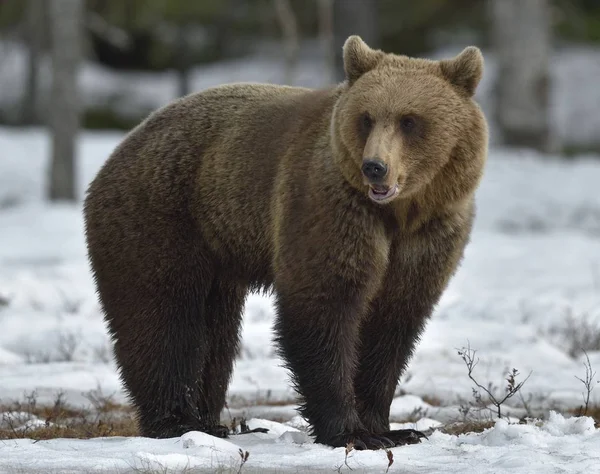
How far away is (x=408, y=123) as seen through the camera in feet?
17.0

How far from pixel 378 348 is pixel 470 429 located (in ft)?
2.01

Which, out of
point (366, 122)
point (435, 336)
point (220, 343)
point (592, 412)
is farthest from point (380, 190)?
point (435, 336)

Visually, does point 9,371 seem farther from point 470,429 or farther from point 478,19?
point 478,19

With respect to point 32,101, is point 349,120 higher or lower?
lower

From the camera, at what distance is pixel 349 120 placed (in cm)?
519

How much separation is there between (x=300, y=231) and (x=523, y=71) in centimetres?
1451

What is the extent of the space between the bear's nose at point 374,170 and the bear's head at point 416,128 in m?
0.05

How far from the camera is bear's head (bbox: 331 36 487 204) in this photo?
512cm

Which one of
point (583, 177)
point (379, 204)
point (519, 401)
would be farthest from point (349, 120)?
point (583, 177)

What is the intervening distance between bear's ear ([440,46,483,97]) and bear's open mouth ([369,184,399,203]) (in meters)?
0.68

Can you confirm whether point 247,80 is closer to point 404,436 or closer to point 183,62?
point 183,62

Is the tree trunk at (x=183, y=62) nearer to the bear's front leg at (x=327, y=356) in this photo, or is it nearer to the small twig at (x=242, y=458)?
the bear's front leg at (x=327, y=356)

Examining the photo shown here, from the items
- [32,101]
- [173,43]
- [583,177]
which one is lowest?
[583,177]

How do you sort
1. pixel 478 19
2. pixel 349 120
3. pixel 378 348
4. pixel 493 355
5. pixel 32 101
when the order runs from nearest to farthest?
pixel 349 120
pixel 378 348
pixel 493 355
pixel 32 101
pixel 478 19
